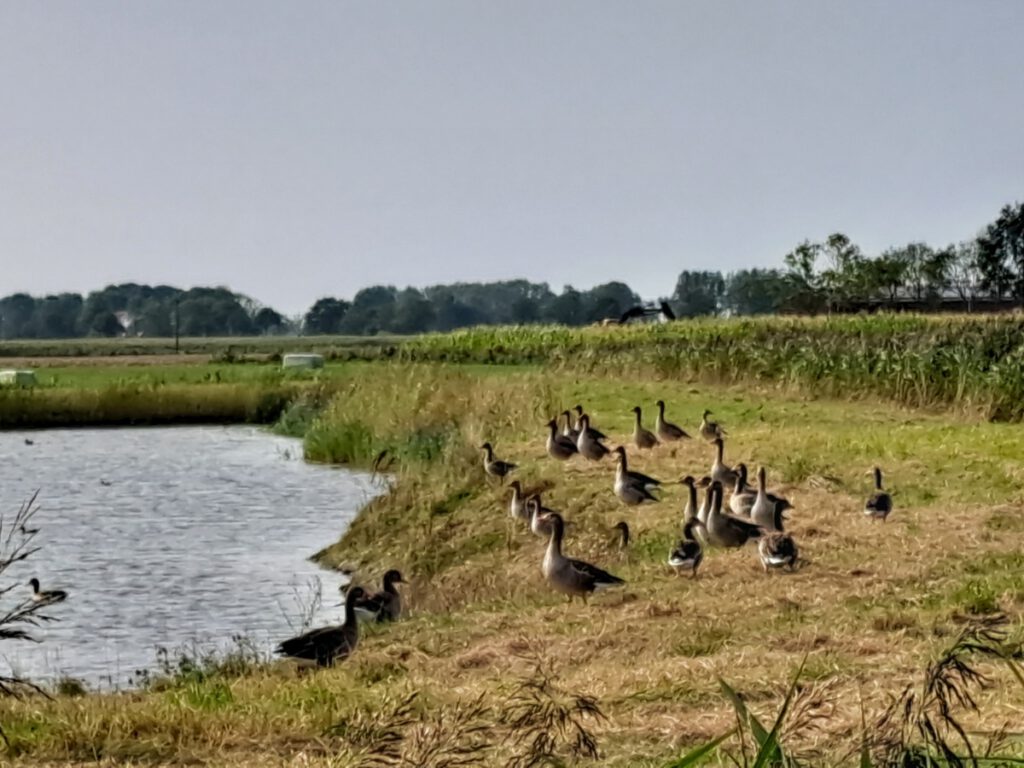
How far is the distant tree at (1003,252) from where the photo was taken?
91.5 m

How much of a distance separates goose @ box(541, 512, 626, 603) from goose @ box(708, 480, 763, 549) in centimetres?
189

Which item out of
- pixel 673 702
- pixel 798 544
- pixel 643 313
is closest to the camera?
pixel 673 702

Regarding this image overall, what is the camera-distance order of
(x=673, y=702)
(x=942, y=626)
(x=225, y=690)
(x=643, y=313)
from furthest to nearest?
(x=643, y=313) < (x=942, y=626) < (x=225, y=690) < (x=673, y=702)

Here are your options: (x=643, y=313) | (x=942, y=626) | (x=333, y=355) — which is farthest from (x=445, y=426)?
(x=333, y=355)

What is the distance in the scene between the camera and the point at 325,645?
13.1 m

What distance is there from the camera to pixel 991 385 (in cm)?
3017

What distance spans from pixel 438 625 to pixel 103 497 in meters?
19.6

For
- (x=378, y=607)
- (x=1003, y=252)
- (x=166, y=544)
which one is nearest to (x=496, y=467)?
(x=166, y=544)

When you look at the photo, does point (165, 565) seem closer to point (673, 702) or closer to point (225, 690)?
point (225, 690)

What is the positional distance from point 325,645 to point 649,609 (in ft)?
8.62

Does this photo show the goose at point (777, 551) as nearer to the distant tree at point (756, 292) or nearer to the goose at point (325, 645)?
the goose at point (325, 645)

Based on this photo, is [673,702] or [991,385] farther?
[991,385]

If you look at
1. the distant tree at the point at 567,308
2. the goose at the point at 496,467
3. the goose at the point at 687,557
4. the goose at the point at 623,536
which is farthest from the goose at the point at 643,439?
the distant tree at the point at 567,308

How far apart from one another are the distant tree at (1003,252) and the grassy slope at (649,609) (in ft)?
219
